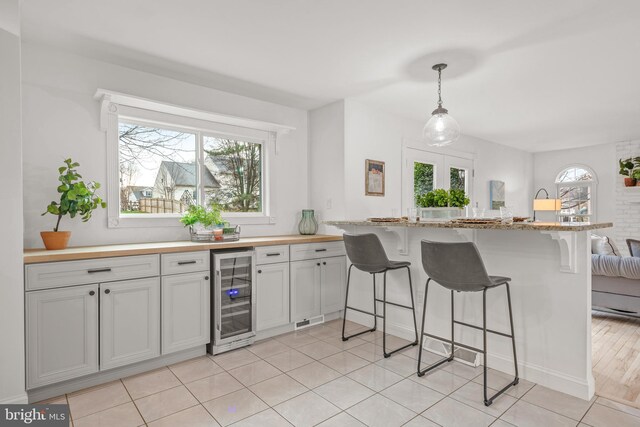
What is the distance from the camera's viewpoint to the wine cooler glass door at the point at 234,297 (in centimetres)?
303

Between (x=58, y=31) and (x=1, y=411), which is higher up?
(x=58, y=31)

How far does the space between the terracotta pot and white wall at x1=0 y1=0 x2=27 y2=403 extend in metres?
0.47

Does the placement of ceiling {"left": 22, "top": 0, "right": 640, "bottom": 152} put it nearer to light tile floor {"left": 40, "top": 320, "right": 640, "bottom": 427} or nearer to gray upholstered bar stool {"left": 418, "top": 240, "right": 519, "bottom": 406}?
gray upholstered bar stool {"left": 418, "top": 240, "right": 519, "bottom": 406}

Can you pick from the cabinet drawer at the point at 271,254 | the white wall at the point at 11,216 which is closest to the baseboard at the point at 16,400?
the white wall at the point at 11,216

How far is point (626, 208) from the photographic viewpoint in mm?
6633

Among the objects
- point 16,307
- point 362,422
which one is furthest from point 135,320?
point 362,422

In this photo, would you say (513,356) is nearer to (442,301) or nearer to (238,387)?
(442,301)

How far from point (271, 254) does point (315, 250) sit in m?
0.53

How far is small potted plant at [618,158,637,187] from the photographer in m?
6.34

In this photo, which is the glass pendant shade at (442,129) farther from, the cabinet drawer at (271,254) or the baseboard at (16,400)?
the baseboard at (16,400)

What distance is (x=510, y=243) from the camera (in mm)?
2643

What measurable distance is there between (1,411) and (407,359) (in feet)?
8.68

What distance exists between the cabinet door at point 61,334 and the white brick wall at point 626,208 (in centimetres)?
820

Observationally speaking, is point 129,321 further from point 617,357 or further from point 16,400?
point 617,357
